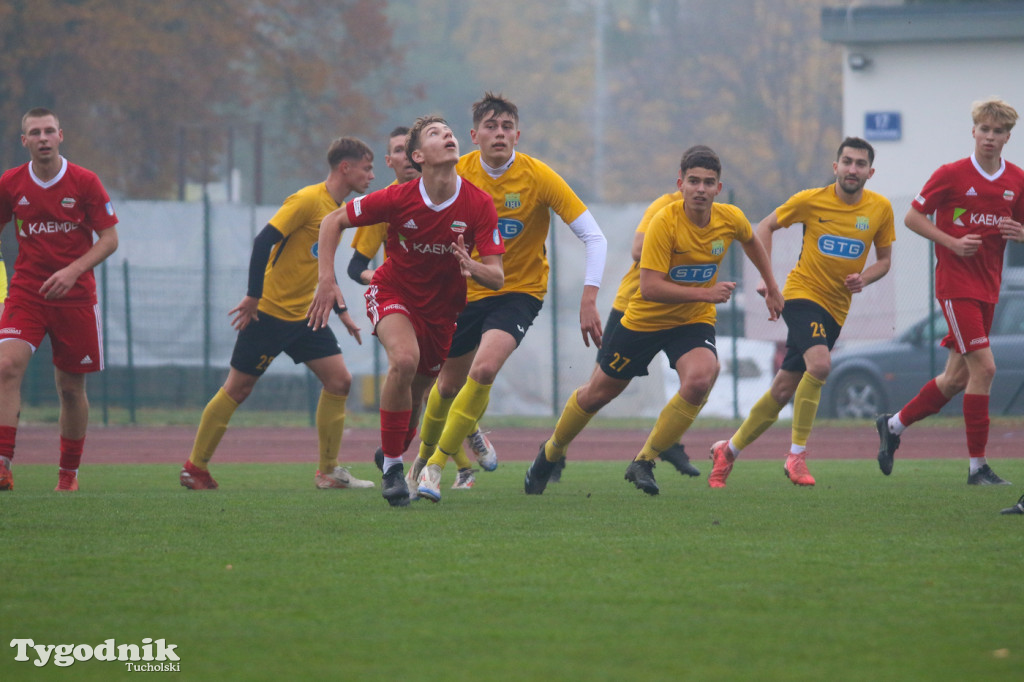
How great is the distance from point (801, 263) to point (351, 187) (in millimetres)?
2975

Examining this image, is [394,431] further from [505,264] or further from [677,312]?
[677,312]

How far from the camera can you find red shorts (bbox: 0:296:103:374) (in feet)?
25.1

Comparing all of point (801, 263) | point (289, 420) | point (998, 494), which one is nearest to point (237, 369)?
point (801, 263)

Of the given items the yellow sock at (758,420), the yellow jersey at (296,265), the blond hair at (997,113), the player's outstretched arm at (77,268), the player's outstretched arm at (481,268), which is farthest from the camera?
the yellow sock at (758,420)

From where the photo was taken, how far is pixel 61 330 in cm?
775

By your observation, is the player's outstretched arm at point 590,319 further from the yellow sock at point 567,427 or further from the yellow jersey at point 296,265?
the yellow jersey at point 296,265

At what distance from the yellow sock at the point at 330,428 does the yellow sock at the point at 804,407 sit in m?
2.97

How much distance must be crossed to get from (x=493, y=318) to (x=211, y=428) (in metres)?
2.26

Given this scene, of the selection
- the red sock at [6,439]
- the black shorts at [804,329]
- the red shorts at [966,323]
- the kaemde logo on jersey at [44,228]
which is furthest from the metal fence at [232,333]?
the red sock at [6,439]

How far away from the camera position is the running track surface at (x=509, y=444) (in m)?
12.9

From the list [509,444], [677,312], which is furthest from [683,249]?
[509,444]

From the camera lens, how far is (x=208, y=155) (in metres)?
26.2

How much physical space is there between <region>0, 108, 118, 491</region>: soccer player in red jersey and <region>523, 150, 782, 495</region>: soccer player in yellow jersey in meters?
2.82

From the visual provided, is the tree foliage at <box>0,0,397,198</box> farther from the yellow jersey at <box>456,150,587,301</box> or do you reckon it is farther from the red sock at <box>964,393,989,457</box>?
the red sock at <box>964,393,989,457</box>
